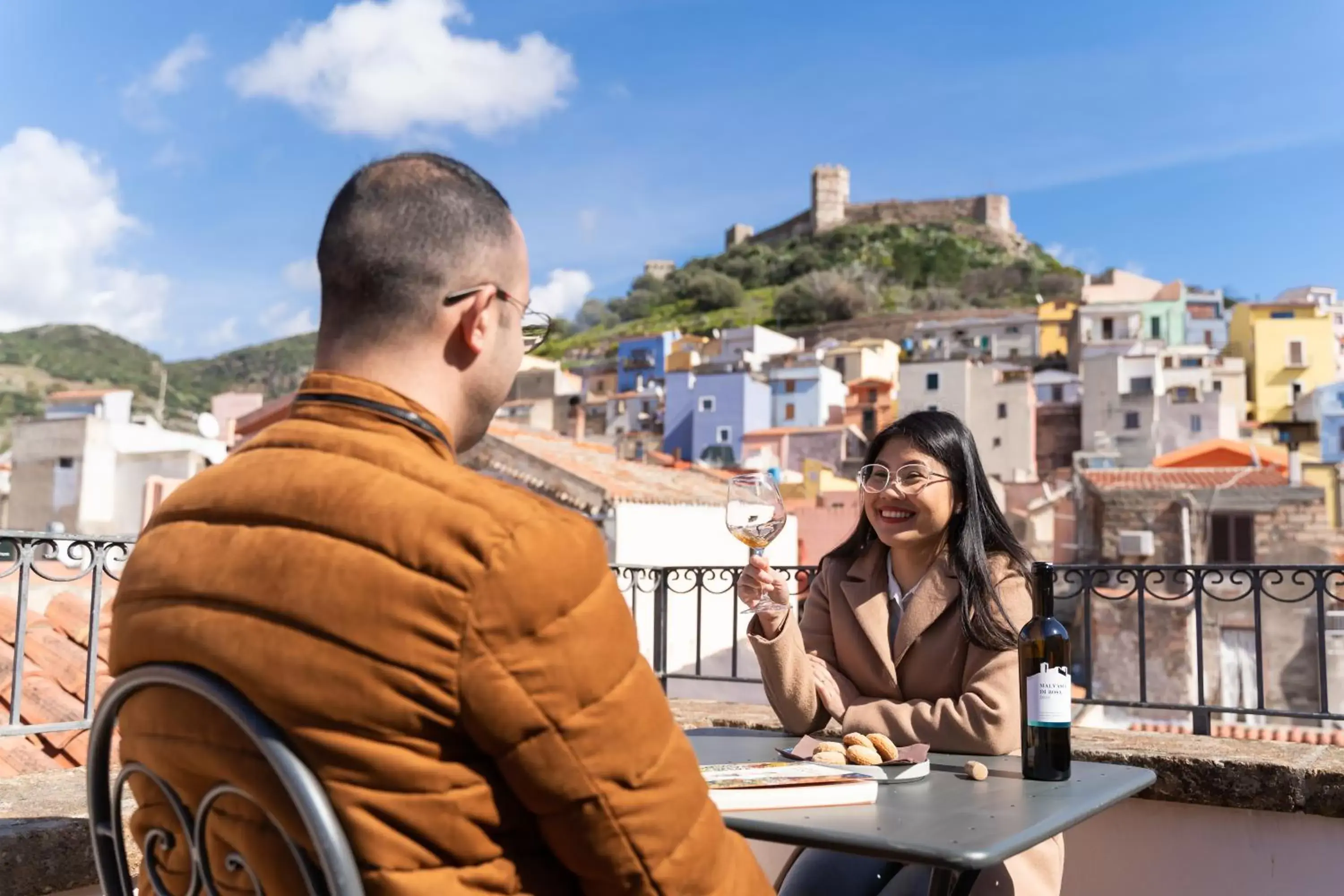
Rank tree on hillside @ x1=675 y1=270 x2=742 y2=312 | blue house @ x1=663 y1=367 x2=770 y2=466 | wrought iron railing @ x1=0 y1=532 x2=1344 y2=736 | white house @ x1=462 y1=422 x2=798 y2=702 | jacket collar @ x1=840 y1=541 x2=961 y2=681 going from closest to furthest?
1. jacket collar @ x1=840 y1=541 x2=961 y2=681
2. wrought iron railing @ x1=0 y1=532 x2=1344 y2=736
3. white house @ x1=462 y1=422 x2=798 y2=702
4. blue house @ x1=663 y1=367 x2=770 y2=466
5. tree on hillside @ x1=675 y1=270 x2=742 y2=312

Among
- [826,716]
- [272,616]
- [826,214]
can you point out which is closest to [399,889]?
[272,616]

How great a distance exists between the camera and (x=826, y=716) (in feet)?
8.79

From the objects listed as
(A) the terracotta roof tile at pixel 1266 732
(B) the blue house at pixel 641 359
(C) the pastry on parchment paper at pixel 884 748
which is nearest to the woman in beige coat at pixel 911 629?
(C) the pastry on parchment paper at pixel 884 748

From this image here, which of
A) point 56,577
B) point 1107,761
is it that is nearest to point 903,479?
point 1107,761

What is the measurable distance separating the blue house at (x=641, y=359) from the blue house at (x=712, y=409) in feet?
41.8

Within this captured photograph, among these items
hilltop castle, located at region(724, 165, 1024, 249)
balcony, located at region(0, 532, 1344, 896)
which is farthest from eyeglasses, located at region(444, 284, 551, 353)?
hilltop castle, located at region(724, 165, 1024, 249)

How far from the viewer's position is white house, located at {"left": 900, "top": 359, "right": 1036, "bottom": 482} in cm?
4397

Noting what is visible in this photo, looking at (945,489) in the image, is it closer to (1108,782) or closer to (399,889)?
(1108,782)

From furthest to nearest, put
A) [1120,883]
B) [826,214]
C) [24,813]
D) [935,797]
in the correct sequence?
1. [826,214]
2. [1120,883]
3. [24,813]
4. [935,797]

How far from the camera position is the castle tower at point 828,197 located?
96.8 metres

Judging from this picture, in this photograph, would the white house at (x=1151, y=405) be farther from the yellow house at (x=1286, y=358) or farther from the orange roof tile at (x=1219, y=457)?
the orange roof tile at (x=1219, y=457)

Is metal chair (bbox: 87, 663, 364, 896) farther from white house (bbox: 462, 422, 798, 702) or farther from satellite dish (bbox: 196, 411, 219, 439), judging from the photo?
satellite dish (bbox: 196, 411, 219, 439)

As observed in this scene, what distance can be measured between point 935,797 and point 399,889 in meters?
1.14

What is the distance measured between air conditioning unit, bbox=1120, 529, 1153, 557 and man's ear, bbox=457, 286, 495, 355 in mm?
22277
